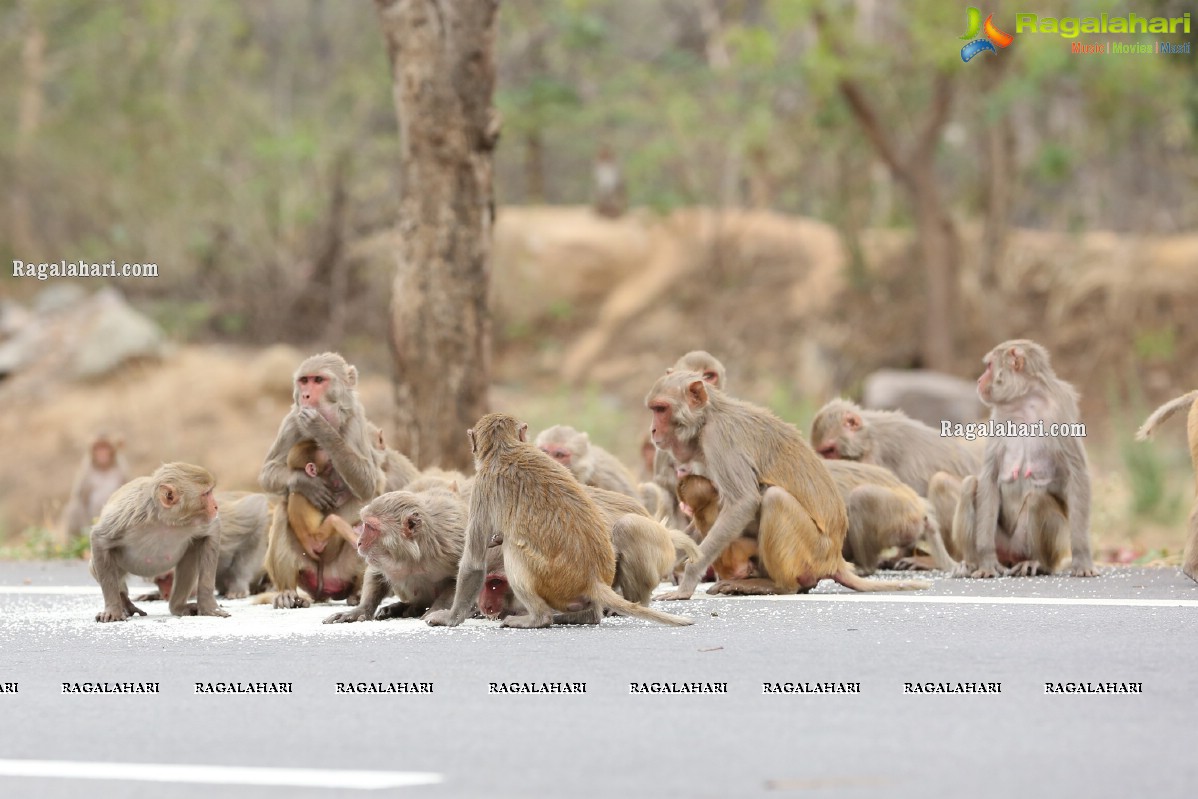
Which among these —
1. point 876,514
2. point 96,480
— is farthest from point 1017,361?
point 96,480

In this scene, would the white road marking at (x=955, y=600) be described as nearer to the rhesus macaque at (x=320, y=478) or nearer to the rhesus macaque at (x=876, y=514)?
the rhesus macaque at (x=876, y=514)

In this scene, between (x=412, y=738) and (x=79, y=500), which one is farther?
(x=79, y=500)

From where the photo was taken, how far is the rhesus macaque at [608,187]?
92.0ft

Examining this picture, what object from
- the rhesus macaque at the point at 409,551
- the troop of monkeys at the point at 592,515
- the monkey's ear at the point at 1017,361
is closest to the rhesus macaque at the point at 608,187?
the troop of monkeys at the point at 592,515

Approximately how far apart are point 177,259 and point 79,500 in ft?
42.6

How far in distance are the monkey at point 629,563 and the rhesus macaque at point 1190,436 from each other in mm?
2804

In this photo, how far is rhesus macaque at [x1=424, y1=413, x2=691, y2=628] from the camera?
7.37m

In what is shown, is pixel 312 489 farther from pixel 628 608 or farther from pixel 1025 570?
pixel 1025 570

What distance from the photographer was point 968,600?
8227mm

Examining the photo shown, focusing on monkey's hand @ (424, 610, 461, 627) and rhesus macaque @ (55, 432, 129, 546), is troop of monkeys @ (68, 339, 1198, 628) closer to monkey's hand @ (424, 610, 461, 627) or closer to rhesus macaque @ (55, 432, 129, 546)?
monkey's hand @ (424, 610, 461, 627)

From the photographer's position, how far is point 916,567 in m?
10.5

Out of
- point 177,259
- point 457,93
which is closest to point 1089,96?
point 177,259

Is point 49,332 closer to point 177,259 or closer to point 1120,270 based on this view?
point 177,259

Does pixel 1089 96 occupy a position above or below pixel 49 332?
above
